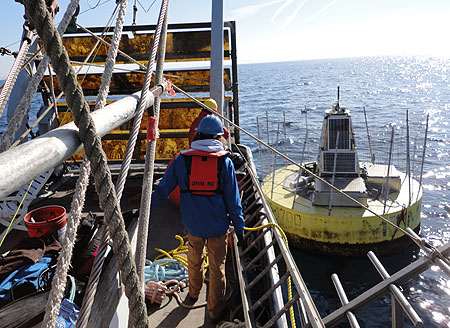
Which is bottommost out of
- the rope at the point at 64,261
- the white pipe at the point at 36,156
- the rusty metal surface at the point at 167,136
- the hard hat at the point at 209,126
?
the rusty metal surface at the point at 167,136

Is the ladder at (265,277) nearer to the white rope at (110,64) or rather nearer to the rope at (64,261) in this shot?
the rope at (64,261)

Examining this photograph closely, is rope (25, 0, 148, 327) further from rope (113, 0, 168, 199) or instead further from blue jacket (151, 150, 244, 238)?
blue jacket (151, 150, 244, 238)

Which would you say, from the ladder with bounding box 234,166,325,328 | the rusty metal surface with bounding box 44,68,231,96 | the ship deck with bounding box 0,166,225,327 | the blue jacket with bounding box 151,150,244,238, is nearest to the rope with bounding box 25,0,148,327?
the ship deck with bounding box 0,166,225,327

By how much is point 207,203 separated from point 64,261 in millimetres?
2603

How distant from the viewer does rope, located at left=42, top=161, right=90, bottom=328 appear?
118 centimetres

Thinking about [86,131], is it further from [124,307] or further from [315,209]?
[315,209]

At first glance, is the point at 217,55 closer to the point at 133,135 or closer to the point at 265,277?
the point at 265,277

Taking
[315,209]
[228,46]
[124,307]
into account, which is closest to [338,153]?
[315,209]

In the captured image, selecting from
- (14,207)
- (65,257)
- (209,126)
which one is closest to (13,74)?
(209,126)

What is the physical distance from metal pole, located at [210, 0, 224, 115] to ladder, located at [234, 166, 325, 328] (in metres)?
3.01

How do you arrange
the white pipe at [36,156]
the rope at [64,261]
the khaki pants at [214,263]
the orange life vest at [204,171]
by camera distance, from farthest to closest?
the khaki pants at [214,263]
the orange life vest at [204,171]
the rope at [64,261]
the white pipe at [36,156]

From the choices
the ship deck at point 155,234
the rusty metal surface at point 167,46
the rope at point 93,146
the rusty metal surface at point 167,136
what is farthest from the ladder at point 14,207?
the rusty metal surface at point 167,46

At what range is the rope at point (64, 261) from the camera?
1.18m

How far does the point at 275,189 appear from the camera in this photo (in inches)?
778
